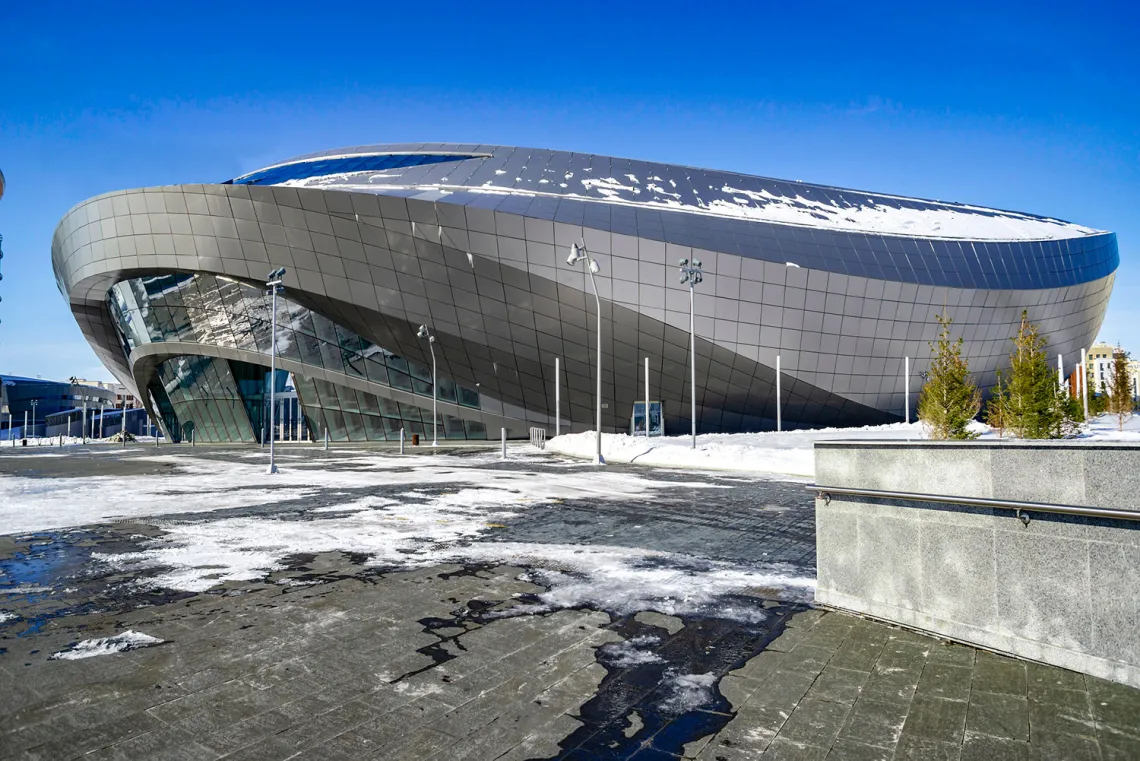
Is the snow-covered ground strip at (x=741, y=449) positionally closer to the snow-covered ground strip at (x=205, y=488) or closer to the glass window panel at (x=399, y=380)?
the snow-covered ground strip at (x=205, y=488)

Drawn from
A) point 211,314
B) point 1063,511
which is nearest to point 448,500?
point 1063,511

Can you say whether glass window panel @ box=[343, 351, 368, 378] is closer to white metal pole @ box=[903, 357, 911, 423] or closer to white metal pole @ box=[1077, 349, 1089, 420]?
white metal pole @ box=[903, 357, 911, 423]

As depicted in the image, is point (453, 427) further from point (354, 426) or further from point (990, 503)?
point (990, 503)

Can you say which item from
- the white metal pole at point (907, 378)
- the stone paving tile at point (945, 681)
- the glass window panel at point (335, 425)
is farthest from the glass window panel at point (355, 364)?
the stone paving tile at point (945, 681)

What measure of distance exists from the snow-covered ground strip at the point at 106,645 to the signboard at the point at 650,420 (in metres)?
40.2

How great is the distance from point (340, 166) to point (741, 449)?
143ft

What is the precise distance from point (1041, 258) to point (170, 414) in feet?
258

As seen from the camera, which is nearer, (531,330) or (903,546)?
(903,546)

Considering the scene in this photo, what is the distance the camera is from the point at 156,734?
12.1 feet

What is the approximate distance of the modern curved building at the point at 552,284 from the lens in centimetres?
4019

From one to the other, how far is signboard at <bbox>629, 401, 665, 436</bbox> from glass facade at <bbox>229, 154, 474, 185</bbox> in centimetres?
2463

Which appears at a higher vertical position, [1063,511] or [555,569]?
[1063,511]

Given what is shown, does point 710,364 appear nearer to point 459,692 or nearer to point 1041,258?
point 1041,258

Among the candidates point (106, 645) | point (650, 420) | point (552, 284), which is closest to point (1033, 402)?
point (650, 420)
